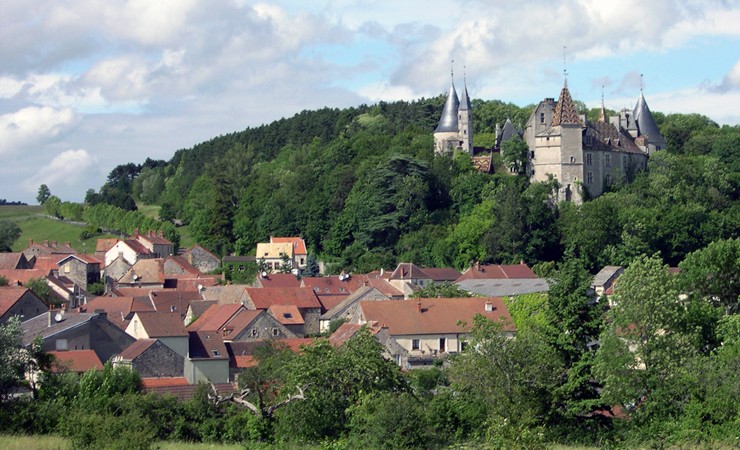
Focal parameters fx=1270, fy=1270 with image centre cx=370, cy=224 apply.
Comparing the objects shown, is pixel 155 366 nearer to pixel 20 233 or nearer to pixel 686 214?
pixel 686 214

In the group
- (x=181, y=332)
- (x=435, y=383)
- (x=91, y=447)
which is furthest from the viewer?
(x=181, y=332)

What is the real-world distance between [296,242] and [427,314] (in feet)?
124

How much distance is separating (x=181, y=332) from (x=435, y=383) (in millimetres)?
10820

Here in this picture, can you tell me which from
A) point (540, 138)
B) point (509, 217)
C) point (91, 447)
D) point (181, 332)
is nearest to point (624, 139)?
point (540, 138)

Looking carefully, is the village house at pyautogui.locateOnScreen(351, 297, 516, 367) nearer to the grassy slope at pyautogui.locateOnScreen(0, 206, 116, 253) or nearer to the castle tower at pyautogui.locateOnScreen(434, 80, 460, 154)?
the castle tower at pyautogui.locateOnScreen(434, 80, 460, 154)

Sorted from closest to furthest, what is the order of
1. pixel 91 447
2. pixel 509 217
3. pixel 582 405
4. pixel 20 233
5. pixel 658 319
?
pixel 91 447 < pixel 582 405 < pixel 658 319 < pixel 509 217 < pixel 20 233

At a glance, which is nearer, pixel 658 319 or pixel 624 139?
pixel 658 319

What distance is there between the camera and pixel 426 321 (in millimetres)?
52656

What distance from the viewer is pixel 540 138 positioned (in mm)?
82188

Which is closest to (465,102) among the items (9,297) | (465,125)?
(465,125)

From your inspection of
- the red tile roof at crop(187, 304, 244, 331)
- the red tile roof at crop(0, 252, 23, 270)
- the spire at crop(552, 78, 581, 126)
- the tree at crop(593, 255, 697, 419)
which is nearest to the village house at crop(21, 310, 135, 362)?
the red tile roof at crop(187, 304, 244, 331)

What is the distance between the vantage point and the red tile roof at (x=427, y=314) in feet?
171

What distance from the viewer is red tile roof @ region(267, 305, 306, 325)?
2292 inches

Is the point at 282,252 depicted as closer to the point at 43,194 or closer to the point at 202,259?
the point at 202,259
